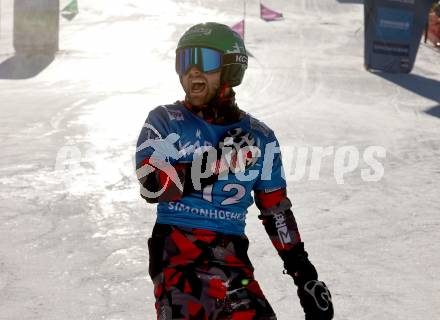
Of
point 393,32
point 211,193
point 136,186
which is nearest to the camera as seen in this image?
point 211,193

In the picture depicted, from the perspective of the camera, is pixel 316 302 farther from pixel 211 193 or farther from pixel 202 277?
pixel 211 193

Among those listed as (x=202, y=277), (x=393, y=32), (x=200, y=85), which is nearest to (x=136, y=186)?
(x=200, y=85)

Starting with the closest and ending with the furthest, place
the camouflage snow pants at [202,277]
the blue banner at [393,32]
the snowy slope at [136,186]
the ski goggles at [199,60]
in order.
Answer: the camouflage snow pants at [202,277], the ski goggles at [199,60], the snowy slope at [136,186], the blue banner at [393,32]

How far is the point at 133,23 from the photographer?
A: 23.7 meters

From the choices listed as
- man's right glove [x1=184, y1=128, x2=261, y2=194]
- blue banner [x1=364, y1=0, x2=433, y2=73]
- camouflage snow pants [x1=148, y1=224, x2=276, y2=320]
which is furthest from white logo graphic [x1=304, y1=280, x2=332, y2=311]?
blue banner [x1=364, y1=0, x2=433, y2=73]

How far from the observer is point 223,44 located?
3580 mm

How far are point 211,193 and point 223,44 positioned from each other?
0.65 m

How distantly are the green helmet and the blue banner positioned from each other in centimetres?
1555

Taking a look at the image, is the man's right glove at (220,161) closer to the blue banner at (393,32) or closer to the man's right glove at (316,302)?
the man's right glove at (316,302)

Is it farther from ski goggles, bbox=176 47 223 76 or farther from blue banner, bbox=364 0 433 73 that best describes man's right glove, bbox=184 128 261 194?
blue banner, bbox=364 0 433 73

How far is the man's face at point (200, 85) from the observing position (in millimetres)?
3527

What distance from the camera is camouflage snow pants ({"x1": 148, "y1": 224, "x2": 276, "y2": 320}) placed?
131 inches

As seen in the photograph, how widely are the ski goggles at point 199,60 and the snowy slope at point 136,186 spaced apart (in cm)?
268

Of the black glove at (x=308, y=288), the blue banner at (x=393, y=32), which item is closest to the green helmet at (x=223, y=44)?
the black glove at (x=308, y=288)
